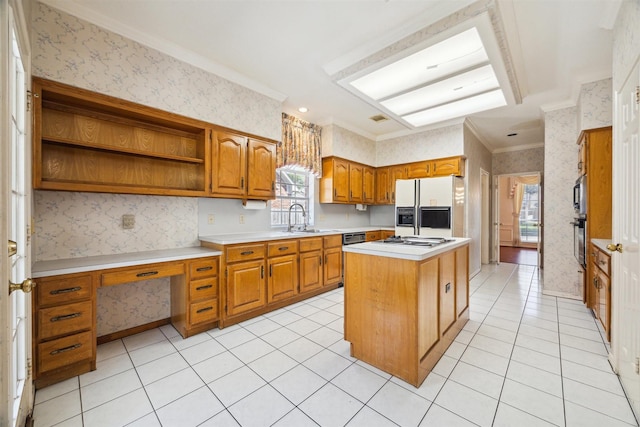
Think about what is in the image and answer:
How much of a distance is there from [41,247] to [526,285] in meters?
6.10

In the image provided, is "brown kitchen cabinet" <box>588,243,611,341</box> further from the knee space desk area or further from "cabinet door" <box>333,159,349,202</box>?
the knee space desk area

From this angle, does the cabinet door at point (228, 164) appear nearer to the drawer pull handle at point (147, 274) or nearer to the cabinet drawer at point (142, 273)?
the cabinet drawer at point (142, 273)

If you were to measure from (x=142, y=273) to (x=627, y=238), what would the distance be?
3505mm

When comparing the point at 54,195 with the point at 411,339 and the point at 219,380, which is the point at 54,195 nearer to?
the point at 219,380

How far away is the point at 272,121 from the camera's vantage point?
3.52m

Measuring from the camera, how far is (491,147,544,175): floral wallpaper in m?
5.85

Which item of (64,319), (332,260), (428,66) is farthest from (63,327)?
(428,66)

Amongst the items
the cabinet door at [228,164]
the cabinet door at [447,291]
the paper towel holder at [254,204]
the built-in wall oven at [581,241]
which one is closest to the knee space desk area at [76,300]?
the cabinet door at [228,164]

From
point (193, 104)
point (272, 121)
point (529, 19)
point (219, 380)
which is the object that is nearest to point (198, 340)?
point (219, 380)

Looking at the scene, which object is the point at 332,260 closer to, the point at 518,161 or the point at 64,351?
the point at 64,351

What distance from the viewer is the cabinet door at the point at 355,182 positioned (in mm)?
4891

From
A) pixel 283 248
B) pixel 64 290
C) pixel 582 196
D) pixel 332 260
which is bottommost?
pixel 332 260

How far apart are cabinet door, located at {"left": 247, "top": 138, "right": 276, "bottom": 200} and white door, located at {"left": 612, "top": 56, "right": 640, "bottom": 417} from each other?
3.14 meters

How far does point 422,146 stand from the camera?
15.9 feet
